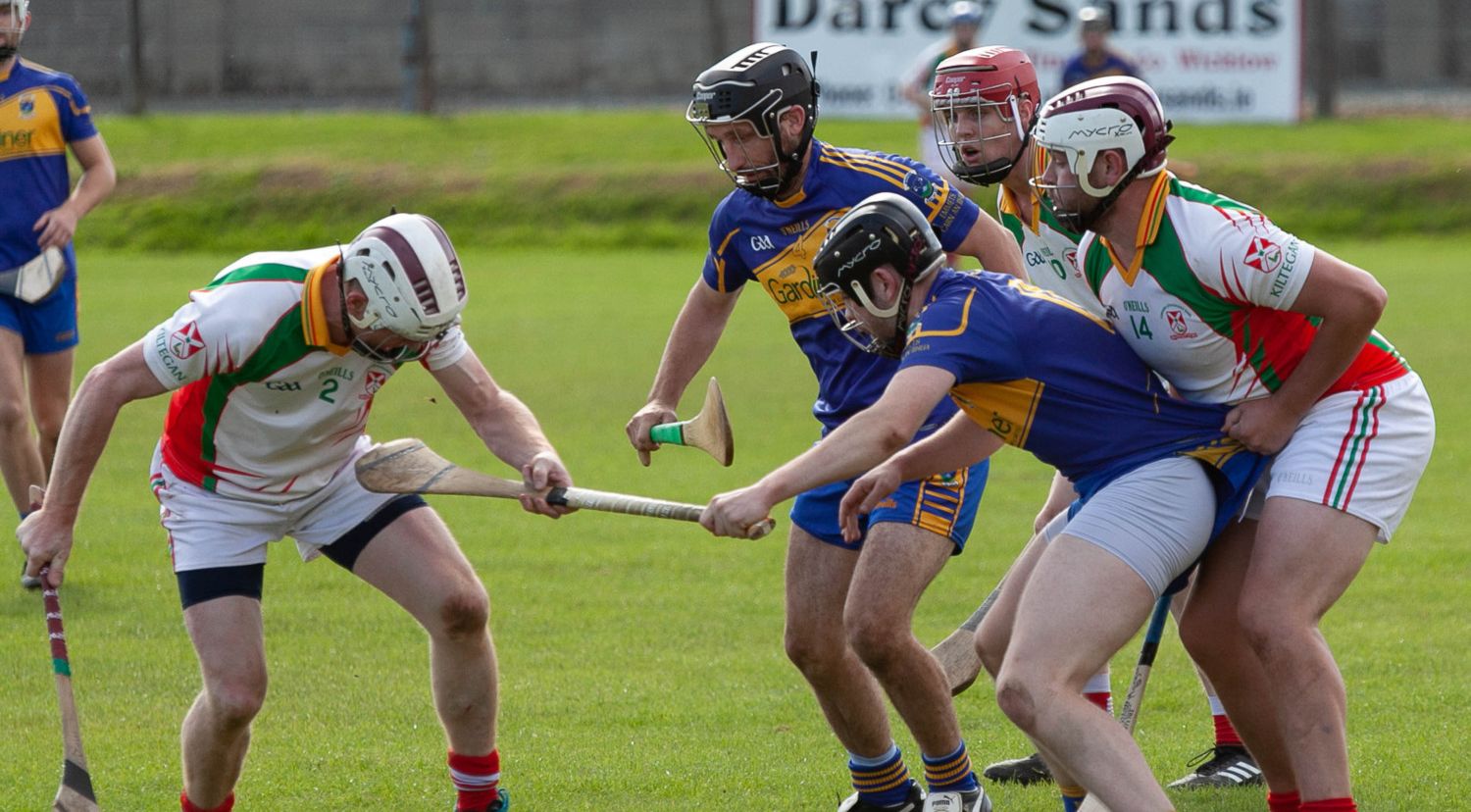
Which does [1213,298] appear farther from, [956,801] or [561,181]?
[561,181]

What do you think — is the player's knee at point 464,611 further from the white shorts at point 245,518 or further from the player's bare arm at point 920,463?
the player's bare arm at point 920,463

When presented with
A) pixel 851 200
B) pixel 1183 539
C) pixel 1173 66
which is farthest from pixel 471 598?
pixel 1173 66

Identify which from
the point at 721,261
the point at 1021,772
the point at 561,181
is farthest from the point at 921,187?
the point at 561,181

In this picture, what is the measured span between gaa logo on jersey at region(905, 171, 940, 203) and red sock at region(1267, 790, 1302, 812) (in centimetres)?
197

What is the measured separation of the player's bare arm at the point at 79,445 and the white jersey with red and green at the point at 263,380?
2.8 inches

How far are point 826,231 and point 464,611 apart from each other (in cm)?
156

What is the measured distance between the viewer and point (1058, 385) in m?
4.61

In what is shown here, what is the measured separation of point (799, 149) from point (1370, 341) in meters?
1.74

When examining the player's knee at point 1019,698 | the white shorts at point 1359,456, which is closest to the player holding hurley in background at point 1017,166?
the white shorts at point 1359,456

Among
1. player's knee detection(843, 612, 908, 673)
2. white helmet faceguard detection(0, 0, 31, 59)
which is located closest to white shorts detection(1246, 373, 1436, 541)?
player's knee detection(843, 612, 908, 673)

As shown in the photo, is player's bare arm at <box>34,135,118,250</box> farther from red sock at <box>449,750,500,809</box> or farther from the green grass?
red sock at <box>449,750,500,809</box>

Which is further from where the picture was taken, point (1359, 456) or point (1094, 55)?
point (1094, 55)

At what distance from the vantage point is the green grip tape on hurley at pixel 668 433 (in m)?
5.62

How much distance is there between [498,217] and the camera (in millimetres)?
26172
